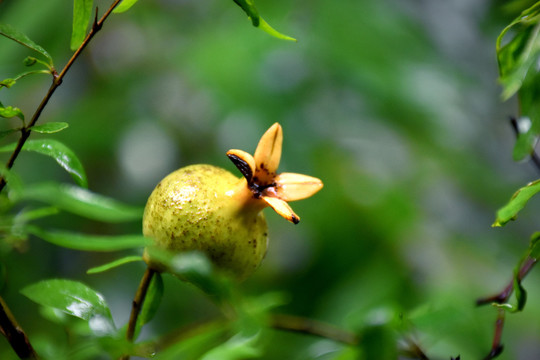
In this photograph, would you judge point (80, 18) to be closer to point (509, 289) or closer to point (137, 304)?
point (137, 304)

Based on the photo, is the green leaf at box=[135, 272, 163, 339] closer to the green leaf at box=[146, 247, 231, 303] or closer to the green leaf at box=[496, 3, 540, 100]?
the green leaf at box=[146, 247, 231, 303]

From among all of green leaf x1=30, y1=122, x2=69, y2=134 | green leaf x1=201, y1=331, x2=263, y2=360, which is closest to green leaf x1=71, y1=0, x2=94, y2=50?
green leaf x1=30, y1=122, x2=69, y2=134

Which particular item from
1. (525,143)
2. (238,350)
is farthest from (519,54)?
(238,350)

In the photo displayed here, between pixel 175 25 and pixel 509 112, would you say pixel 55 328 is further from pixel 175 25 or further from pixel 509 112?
pixel 509 112

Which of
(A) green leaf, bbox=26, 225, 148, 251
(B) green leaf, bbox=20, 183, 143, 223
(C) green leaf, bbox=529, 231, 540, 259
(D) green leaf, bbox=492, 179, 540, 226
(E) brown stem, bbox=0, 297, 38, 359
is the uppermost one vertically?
(D) green leaf, bbox=492, 179, 540, 226

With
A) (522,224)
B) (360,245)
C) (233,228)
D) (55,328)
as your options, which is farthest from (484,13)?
(233,228)

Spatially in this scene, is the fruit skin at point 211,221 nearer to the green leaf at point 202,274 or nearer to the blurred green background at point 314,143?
the green leaf at point 202,274
